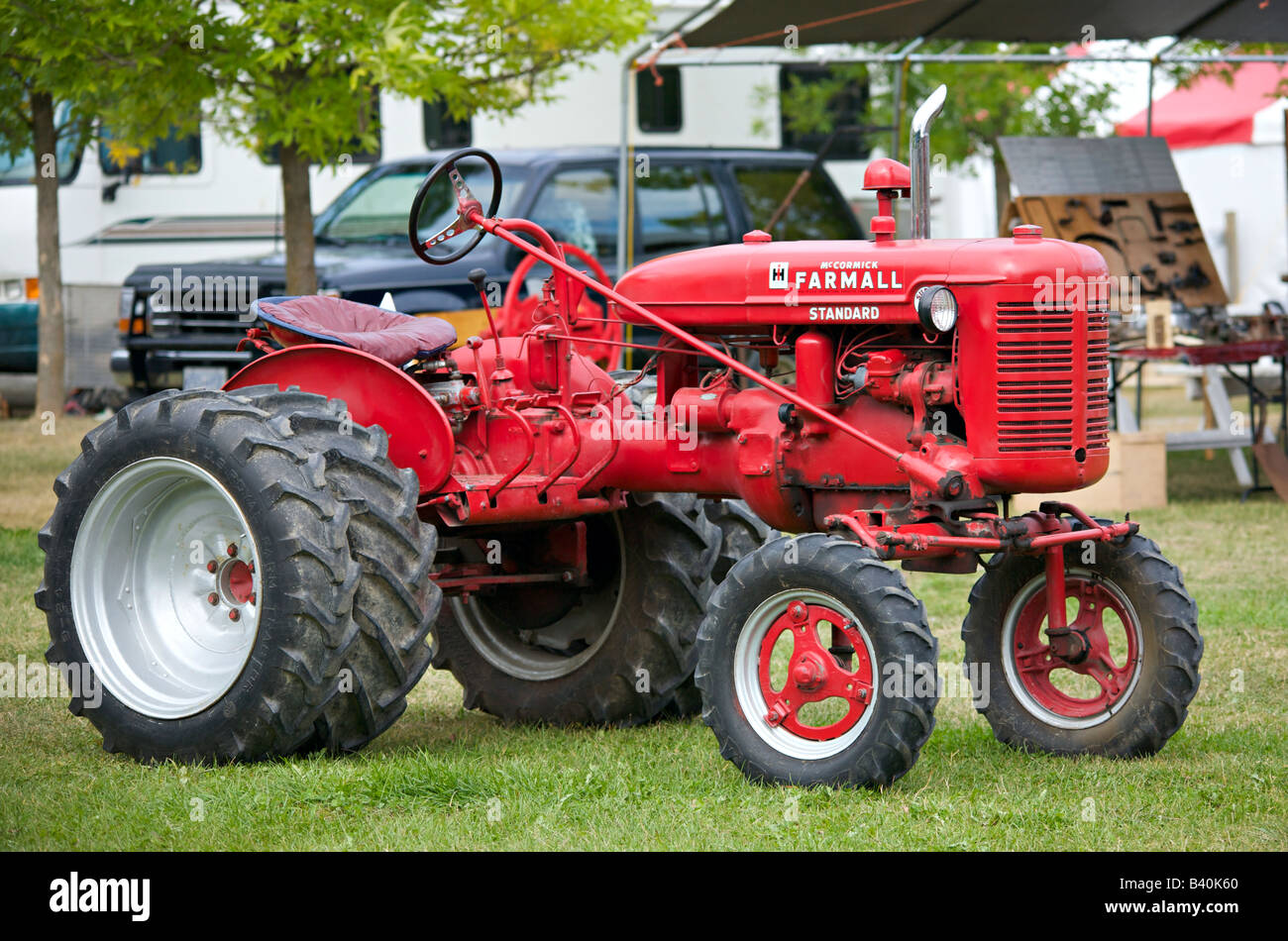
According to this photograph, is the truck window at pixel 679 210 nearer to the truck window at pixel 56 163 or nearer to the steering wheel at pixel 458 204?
the truck window at pixel 56 163

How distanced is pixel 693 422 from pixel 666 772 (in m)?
1.09

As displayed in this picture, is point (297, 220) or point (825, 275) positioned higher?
point (297, 220)

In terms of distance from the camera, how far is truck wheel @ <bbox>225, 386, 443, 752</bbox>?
4797 mm

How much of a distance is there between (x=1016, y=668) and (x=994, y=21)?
318 inches

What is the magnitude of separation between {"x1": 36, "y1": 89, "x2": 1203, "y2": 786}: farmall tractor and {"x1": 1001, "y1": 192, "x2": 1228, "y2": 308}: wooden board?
7.87 metres

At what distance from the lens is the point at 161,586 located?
209 inches

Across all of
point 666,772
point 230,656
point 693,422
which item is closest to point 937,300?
point 693,422

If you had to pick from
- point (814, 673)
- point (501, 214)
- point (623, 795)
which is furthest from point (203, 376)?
point (814, 673)

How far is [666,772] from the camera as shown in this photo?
16.2ft

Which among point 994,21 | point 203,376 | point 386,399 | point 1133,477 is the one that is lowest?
point 1133,477

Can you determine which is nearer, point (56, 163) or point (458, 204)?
point (458, 204)

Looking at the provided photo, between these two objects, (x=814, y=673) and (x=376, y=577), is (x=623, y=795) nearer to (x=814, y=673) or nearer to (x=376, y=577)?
(x=814, y=673)

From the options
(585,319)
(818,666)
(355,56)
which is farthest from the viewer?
(355,56)
